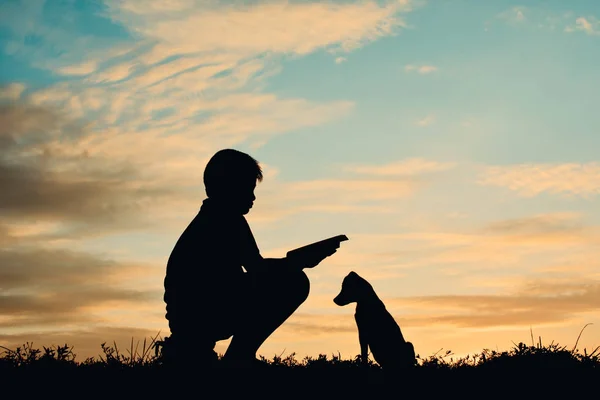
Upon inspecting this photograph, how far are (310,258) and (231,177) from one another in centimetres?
112

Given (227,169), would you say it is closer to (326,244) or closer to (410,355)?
(326,244)

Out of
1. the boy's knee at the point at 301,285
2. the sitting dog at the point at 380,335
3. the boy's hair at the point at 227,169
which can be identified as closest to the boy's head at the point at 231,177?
the boy's hair at the point at 227,169

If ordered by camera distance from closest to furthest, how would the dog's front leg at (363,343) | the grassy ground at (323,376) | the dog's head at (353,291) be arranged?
1. the grassy ground at (323,376)
2. the dog's front leg at (363,343)
3. the dog's head at (353,291)

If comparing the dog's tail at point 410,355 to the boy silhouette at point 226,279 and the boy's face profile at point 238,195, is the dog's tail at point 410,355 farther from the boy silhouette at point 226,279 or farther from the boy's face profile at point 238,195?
the boy's face profile at point 238,195

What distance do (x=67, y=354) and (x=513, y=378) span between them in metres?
5.01

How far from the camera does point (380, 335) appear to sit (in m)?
8.85

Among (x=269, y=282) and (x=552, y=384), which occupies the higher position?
(x=269, y=282)

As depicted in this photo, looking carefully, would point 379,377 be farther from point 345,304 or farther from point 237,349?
point 345,304

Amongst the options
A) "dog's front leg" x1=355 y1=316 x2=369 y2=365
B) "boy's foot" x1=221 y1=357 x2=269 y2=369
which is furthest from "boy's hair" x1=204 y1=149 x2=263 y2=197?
"dog's front leg" x1=355 y1=316 x2=369 y2=365

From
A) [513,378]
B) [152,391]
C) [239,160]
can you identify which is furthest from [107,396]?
[513,378]

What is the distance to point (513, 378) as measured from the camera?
7223 mm

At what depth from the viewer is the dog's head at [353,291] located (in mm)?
9836

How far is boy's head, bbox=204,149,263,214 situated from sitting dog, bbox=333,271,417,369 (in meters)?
2.99

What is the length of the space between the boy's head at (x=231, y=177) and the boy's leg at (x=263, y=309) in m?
0.78
